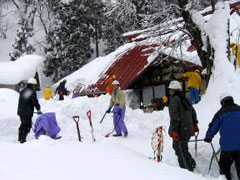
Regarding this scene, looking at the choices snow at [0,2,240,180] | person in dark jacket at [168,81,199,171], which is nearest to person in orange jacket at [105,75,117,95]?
snow at [0,2,240,180]

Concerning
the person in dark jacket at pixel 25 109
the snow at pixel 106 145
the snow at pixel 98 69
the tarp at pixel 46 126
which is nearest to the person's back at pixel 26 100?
the person in dark jacket at pixel 25 109

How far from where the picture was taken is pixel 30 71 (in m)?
27.7

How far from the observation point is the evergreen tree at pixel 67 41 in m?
31.2

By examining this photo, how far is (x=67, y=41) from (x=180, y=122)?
26147 mm

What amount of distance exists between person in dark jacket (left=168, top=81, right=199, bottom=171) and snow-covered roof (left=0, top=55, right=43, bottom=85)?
2209 cm

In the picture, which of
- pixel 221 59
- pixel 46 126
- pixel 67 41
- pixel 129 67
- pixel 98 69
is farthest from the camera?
pixel 67 41


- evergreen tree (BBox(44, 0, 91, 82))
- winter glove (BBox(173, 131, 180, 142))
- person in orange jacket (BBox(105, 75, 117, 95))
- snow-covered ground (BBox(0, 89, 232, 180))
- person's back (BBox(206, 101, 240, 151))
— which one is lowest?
snow-covered ground (BBox(0, 89, 232, 180))

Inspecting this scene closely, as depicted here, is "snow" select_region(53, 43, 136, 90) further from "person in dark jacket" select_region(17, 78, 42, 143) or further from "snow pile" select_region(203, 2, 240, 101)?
"person in dark jacket" select_region(17, 78, 42, 143)

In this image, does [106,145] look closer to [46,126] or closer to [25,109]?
[46,126]

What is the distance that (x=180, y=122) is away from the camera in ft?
21.1

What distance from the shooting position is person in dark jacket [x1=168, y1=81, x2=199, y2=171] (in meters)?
6.34

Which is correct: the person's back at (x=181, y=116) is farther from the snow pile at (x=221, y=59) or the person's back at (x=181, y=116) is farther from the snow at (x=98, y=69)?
the snow at (x=98, y=69)

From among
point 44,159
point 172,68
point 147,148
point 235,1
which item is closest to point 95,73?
point 172,68

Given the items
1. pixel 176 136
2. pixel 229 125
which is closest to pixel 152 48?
pixel 176 136
